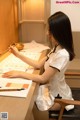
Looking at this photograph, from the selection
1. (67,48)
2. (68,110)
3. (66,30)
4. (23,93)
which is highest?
(66,30)

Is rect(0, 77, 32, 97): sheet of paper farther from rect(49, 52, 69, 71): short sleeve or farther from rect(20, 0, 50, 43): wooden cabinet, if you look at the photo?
rect(20, 0, 50, 43): wooden cabinet

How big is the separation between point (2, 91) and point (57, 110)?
0.57m

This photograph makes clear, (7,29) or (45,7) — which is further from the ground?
(45,7)

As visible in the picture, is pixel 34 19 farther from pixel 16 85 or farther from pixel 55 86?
pixel 16 85

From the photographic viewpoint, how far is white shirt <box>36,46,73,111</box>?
1430mm

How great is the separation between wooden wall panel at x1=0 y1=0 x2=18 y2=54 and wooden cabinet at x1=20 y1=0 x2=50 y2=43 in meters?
0.19

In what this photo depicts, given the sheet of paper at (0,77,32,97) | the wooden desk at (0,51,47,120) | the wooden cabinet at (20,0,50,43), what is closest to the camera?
the wooden desk at (0,51,47,120)

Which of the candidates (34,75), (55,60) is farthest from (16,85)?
(55,60)

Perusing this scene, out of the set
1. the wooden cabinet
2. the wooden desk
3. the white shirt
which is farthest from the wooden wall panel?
the wooden desk

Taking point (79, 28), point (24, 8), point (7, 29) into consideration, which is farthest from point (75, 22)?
point (7, 29)

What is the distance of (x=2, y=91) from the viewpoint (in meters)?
1.15

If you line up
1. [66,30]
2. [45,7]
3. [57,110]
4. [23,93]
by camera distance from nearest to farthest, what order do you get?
[23,93], [66,30], [57,110], [45,7]

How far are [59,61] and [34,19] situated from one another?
1.76m

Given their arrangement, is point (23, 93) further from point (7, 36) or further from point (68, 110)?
point (7, 36)
